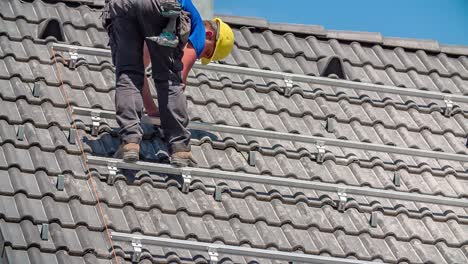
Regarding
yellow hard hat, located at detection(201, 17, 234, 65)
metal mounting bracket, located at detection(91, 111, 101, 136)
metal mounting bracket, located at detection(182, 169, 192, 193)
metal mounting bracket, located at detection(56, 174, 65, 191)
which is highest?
yellow hard hat, located at detection(201, 17, 234, 65)

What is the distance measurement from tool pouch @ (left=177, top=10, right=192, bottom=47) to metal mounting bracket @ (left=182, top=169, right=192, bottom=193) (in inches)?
38.1

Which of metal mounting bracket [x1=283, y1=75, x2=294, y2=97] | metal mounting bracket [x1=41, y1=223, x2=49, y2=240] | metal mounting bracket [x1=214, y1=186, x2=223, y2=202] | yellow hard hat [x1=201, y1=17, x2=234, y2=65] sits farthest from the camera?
metal mounting bracket [x1=283, y1=75, x2=294, y2=97]

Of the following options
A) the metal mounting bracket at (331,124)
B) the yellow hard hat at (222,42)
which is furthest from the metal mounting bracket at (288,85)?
the yellow hard hat at (222,42)

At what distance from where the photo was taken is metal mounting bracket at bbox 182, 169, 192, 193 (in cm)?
1262

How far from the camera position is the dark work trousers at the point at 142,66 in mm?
12820

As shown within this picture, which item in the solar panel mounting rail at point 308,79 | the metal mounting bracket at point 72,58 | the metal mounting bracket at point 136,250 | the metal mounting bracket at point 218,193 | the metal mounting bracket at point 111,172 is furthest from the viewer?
the solar panel mounting rail at point 308,79

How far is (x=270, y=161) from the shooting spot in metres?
13.4

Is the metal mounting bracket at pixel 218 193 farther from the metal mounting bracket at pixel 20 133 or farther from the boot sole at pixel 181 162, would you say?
the metal mounting bracket at pixel 20 133

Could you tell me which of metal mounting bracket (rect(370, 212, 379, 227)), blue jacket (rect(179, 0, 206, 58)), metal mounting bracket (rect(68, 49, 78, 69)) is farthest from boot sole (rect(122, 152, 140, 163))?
metal mounting bracket (rect(370, 212, 379, 227))

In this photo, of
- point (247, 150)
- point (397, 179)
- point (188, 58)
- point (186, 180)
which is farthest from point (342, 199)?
point (188, 58)

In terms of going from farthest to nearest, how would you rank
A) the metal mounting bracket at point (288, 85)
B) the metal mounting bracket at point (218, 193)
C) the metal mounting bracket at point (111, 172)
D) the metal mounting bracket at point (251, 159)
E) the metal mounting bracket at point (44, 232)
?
the metal mounting bracket at point (288, 85) < the metal mounting bracket at point (251, 159) < the metal mounting bracket at point (218, 193) < the metal mounting bracket at point (111, 172) < the metal mounting bracket at point (44, 232)

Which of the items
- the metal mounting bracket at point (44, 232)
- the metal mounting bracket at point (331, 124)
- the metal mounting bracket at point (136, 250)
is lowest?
the metal mounting bracket at point (136, 250)

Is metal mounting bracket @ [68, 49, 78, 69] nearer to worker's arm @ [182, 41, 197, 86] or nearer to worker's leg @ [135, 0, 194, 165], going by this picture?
worker's arm @ [182, 41, 197, 86]

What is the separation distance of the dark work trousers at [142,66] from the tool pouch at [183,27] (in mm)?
88
